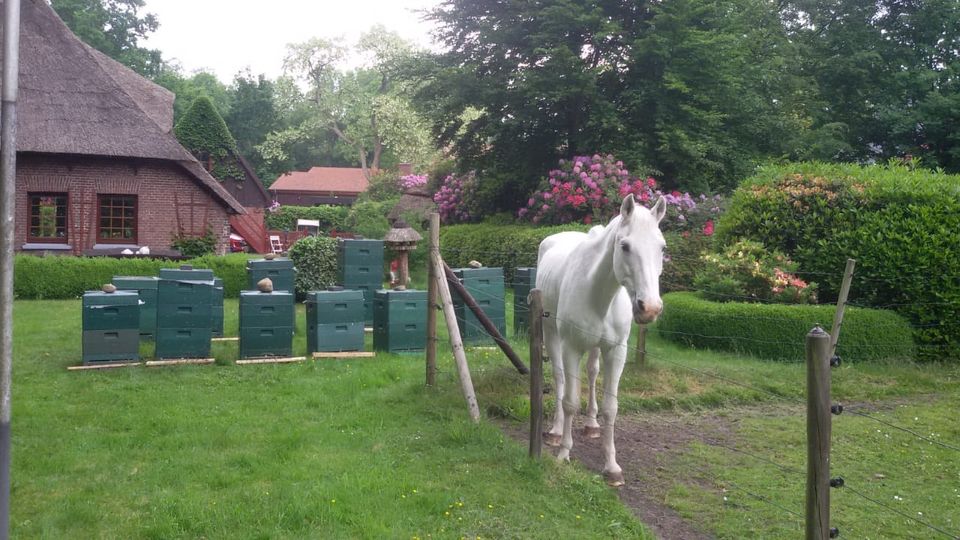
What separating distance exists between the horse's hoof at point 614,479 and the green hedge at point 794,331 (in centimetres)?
559

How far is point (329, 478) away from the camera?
19.7ft

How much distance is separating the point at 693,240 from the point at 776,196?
12.7ft

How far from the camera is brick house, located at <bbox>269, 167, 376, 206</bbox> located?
188 ft

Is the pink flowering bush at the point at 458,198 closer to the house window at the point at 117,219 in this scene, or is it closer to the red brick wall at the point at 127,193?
the red brick wall at the point at 127,193

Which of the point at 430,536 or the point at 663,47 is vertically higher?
the point at 663,47

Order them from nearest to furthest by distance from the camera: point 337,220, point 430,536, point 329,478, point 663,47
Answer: point 430,536 < point 329,478 < point 663,47 < point 337,220

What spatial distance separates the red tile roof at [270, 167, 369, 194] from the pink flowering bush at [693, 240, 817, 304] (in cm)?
4555

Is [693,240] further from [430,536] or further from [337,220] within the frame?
[337,220]

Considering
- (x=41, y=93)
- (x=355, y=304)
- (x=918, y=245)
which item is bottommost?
(x=355, y=304)

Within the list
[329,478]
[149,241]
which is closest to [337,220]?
[149,241]

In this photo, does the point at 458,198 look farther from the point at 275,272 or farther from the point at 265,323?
the point at 265,323

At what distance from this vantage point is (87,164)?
74.3 ft

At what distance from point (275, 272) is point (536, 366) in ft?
27.1

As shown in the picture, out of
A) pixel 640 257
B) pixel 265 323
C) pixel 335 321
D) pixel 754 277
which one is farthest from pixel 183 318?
pixel 754 277
